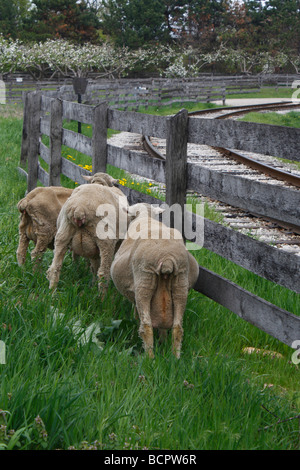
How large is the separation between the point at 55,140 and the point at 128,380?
603cm

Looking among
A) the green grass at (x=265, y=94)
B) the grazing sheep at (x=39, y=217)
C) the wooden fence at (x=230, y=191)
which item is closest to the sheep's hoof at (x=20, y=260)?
the grazing sheep at (x=39, y=217)

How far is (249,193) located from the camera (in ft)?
14.5

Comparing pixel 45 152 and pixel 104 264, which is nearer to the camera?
pixel 104 264

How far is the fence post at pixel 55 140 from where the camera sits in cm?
898

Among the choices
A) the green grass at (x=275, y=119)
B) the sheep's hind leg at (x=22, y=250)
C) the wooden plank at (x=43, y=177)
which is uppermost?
the green grass at (x=275, y=119)

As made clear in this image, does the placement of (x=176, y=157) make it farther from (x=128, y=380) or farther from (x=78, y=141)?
(x=78, y=141)

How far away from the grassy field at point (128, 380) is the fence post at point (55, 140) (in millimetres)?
3789

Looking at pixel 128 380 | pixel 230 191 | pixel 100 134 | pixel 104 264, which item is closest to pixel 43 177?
pixel 100 134

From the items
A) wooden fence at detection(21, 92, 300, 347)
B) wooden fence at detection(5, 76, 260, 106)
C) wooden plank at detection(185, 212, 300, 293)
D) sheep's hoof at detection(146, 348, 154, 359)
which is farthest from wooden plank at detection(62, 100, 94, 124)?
wooden fence at detection(5, 76, 260, 106)

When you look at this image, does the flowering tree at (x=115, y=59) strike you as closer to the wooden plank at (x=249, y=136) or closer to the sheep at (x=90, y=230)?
the sheep at (x=90, y=230)

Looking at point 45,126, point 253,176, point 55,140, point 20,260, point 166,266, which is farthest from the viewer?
point 253,176

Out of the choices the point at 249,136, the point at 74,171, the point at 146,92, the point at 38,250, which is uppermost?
the point at 146,92

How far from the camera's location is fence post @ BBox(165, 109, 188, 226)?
521 centimetres

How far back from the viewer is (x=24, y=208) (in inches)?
225
